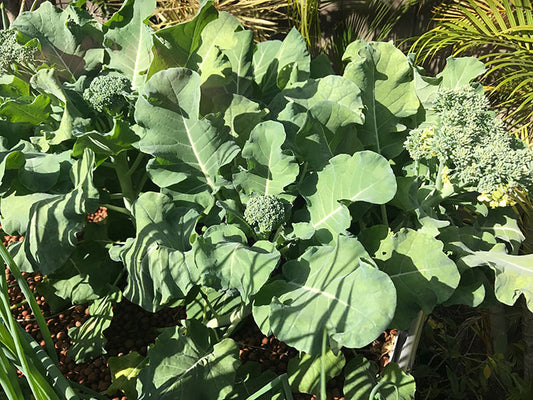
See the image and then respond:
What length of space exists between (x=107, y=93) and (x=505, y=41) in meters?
1.25

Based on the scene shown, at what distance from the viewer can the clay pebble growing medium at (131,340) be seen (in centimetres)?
115

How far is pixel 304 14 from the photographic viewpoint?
2.22 meters

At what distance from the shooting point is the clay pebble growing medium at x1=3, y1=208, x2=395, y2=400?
115 cm

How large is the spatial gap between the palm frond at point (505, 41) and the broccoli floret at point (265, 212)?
2.85 feet

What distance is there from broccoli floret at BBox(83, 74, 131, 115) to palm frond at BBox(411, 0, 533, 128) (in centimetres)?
104

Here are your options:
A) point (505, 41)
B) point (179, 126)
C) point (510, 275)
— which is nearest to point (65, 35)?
point (179, 126)

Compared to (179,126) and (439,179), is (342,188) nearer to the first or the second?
(439,179)

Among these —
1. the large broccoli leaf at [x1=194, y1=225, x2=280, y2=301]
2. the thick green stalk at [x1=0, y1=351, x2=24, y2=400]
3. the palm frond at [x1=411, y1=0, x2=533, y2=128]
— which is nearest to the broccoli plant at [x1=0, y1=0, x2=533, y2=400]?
the large broccoli leaf at [x1=194, y1=225, x2=280, y2=301]

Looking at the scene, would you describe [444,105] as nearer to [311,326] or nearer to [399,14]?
[311,326]

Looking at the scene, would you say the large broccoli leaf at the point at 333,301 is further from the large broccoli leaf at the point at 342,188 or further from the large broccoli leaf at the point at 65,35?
the large broccoli leaf at the point at 65,35

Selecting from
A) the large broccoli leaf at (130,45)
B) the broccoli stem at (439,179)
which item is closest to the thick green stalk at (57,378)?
the large broccoli leaf at (130,45)

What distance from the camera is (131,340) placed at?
1223mm

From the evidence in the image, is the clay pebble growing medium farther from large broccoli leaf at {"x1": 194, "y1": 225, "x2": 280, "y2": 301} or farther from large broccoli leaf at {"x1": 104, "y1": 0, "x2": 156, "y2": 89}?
large broccoli leaf at {"x1": 104, "y1": 0, "x2": 156, "y2": 89}

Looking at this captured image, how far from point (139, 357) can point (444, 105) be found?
33.3 inches
